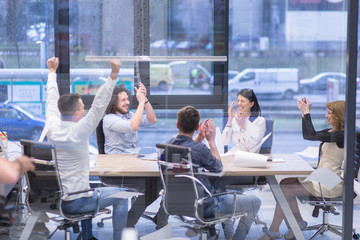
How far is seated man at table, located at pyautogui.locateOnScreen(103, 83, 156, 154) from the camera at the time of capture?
4285mm

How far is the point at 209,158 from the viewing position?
426 centimetres

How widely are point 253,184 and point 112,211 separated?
1.06 m

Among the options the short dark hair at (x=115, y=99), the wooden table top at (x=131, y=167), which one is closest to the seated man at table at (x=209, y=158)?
the wooden table top at (x=131, y=167)

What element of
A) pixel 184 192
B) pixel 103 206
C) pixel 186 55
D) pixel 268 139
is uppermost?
pixel 186 55

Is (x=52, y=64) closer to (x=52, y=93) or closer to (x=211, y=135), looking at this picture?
(x=52, y=93)

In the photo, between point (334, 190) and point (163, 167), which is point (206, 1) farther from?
point (334, 190)

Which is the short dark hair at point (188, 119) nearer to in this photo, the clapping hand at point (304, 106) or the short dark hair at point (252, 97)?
the short dark hair at point (252, 97)

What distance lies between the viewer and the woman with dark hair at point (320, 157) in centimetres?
455

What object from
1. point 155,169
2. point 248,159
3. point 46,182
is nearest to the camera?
point 46,182

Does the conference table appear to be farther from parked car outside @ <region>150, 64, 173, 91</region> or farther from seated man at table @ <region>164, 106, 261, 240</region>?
parked car outside @ <region>150, 64, 173, 91</region>

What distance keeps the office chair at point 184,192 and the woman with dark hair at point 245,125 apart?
0.36 m

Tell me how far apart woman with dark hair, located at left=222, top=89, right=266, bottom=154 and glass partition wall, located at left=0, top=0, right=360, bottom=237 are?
0.05 m

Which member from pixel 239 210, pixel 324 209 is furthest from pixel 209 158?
pixel 324 209

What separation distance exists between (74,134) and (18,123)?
495 millimetres
